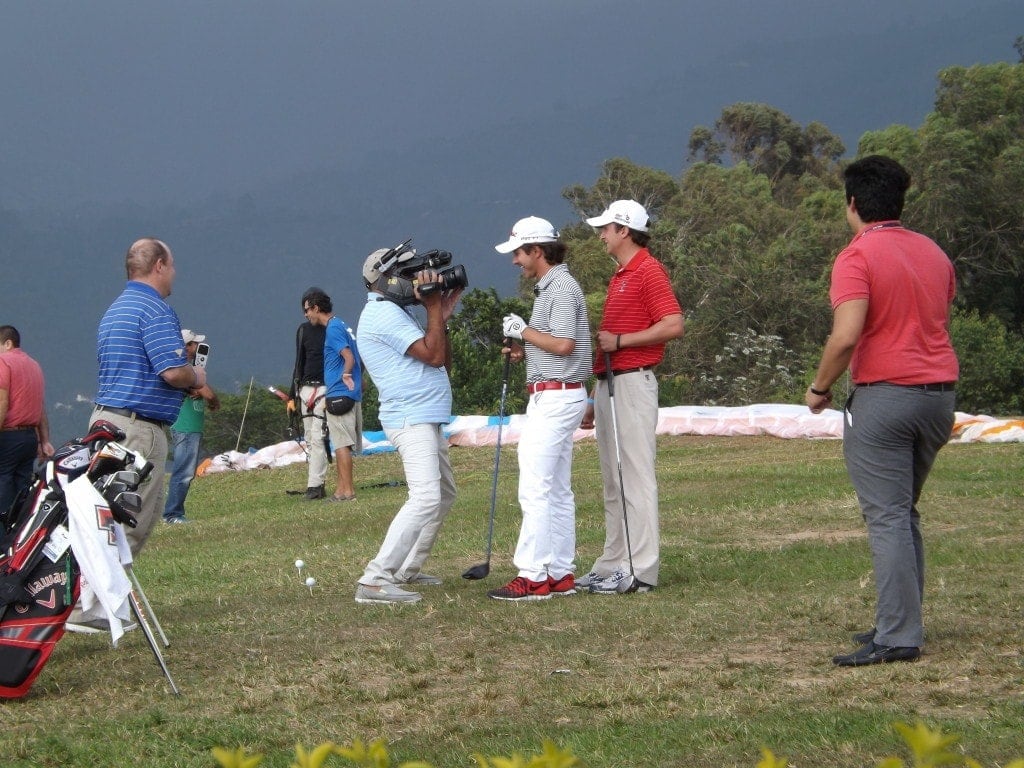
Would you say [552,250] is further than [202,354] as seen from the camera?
No

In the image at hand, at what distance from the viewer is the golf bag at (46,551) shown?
5867 millimetres

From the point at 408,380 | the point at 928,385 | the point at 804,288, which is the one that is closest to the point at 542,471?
the point at 408,380

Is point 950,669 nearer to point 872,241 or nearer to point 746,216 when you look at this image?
point 872,241

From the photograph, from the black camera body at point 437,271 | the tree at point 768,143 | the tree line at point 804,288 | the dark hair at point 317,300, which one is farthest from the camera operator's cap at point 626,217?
the tree at point 768,143

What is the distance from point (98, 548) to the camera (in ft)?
19.4

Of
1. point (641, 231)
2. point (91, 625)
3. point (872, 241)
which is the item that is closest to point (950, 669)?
point (872, 241)

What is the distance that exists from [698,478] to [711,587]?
7191 mm

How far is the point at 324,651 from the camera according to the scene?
6.66m

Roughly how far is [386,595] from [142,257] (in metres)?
2.21

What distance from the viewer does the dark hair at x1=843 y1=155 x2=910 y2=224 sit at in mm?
5984

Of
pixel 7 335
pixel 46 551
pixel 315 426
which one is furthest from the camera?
pixel 315 426

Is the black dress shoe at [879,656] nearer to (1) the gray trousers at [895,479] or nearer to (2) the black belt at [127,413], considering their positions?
(1) the gray trousers at [895,479]

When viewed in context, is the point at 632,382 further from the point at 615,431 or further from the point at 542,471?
the point at 542,471

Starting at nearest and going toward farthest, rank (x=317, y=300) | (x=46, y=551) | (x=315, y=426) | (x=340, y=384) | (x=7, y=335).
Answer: (x=46, y=551), (x=7, y=335), (x=340, y=384), (x=317, y=300), (x=315, y=426)
